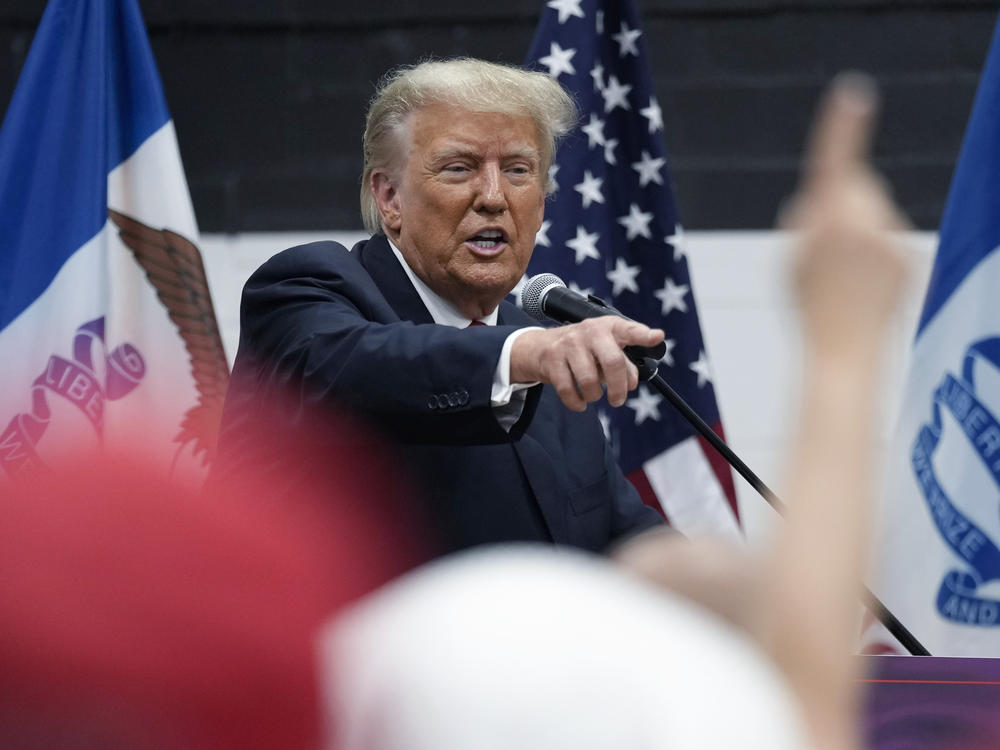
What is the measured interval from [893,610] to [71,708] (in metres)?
2.34

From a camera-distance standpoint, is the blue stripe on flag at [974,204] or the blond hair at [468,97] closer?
the blond hair at [468,97]

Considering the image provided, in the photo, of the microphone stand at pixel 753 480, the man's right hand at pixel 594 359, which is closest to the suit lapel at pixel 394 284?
the microphone stand at pixel 753 480

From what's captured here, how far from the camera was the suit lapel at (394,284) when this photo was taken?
1928 millimetres

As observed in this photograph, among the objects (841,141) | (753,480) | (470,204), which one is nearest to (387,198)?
(470,204)

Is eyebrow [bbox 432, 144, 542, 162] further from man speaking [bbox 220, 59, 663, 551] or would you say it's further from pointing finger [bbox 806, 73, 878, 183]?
pointing finger [bbox 806, 73, 878, 183]

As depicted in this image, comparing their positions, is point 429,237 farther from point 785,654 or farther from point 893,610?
point 785,654

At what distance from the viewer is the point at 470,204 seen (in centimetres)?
198

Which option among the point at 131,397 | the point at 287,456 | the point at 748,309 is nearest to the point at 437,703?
the point at 287,456

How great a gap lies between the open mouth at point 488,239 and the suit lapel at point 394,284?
0.33ft

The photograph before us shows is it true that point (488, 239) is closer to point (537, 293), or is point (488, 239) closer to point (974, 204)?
point (537, 293)

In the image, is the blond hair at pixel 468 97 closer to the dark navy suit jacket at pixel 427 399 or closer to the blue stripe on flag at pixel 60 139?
the dark navy suit jacket at pixel 427 399

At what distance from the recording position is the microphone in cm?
161

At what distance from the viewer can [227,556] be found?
483 millimetres

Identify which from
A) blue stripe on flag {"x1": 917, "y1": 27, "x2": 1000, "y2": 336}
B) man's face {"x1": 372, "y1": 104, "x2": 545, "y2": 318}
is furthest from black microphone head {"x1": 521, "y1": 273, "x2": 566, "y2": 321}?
blue stripe on flag {"x1": 917, "y1": 27, "x2": 1000, "y2": 336}
